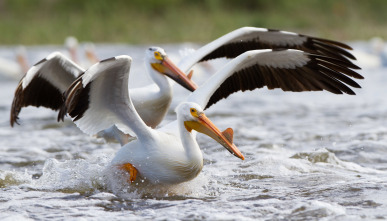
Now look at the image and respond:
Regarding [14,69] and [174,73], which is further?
[14,69]

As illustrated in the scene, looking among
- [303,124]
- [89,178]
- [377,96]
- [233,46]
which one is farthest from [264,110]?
[89,178]

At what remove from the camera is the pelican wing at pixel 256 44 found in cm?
643

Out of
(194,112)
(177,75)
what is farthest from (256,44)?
(194,112)

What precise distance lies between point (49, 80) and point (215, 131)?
6.92 feet

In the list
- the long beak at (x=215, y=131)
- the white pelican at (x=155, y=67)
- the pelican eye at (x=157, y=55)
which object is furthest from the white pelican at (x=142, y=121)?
the pelican eye at (x=157, y=55)

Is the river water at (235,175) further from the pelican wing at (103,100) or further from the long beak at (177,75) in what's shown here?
the long beak at (177,75)

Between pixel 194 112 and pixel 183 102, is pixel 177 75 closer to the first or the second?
pixel 183 102

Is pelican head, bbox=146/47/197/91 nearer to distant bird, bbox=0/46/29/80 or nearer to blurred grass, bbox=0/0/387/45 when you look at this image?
distant bird, bbox=0/46/29/80

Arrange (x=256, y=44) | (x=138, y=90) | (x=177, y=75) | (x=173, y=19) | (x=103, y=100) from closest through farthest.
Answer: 1. (x=103, y=100)
2. (x=177, y=75)
3. (x=138, y=90)
4. (x=256, y=44)
5. (x=173, y=19)

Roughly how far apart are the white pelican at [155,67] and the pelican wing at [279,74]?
33cm

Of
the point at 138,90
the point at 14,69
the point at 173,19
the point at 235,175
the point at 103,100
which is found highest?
the point at 173,19

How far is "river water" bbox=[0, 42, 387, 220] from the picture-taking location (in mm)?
4898

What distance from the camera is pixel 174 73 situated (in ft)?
20.9

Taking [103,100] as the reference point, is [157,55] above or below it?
above
